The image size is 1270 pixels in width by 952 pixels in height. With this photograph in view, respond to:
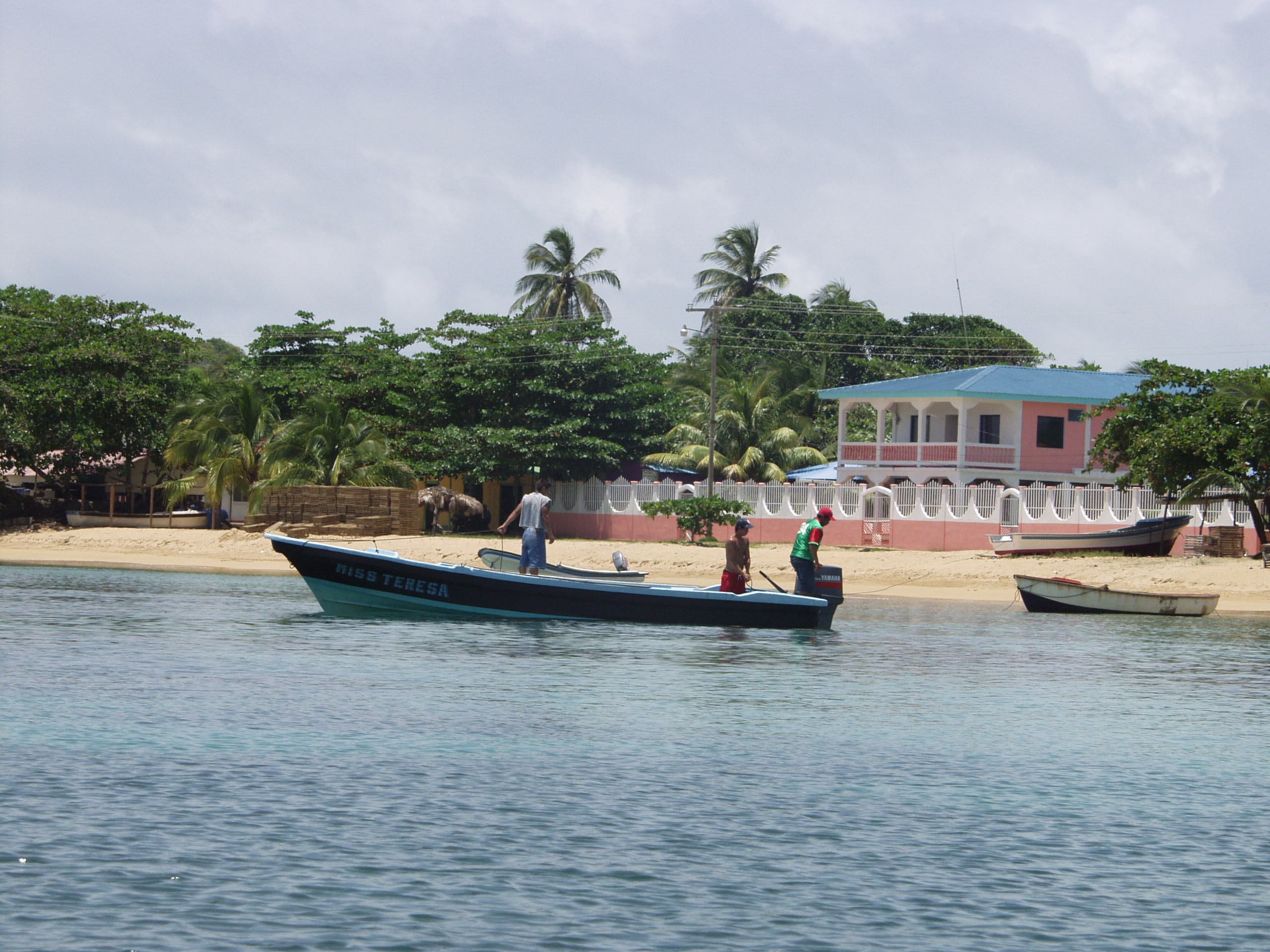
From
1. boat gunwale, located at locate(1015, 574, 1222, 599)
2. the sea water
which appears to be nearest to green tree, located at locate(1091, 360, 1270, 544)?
boat gunwale, located at locate(1015, 574, 1222, 599)

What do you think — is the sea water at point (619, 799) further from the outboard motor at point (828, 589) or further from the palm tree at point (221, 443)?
the palm tree at point (221, 443)

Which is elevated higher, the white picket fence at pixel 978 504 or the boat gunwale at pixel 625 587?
the white picket fence at pixel 978 504

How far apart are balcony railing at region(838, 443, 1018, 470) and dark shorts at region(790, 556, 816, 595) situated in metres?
25.3

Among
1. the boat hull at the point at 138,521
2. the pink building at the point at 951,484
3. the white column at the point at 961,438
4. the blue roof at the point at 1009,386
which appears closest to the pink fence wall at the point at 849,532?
the pink building at the point at 951,484

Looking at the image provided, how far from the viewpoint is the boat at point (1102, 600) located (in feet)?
88.4

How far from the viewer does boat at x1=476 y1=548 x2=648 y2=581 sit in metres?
25.5

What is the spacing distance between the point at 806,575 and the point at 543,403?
82.6ft

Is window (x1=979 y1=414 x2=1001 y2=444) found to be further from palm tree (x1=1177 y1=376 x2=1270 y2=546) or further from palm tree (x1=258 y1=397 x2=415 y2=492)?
palm tree (x1=258 y1=397 x2=415 y2=492)

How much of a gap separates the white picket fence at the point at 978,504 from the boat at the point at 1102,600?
7.43m

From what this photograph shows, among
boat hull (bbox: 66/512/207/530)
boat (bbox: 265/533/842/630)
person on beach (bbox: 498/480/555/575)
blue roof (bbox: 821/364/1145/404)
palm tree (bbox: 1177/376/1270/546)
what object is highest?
blue roof (bbox: 821/364/1145/404)

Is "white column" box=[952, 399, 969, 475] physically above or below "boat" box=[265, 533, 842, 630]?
above

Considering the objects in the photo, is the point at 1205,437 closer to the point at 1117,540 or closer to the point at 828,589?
the point at 1117,540

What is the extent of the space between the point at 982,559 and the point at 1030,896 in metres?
26.9

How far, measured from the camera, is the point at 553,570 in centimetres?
2561
